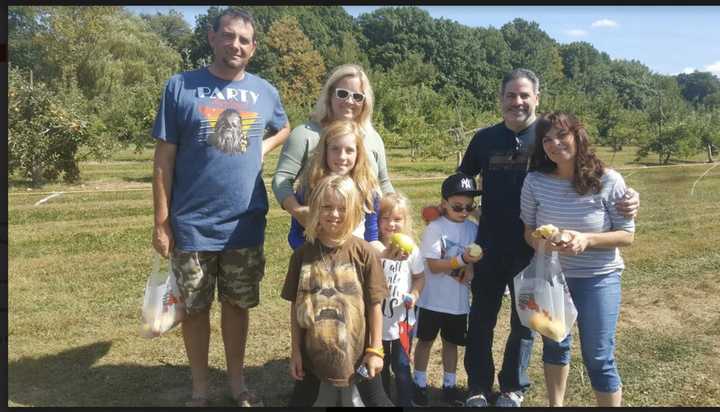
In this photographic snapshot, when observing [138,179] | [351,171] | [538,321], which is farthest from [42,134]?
[538,321]

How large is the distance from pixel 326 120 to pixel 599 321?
1579 millimetres

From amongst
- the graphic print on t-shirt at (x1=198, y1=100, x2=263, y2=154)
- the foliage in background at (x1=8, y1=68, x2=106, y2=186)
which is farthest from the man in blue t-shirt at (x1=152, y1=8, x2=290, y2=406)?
the foliage in background at (x1=8, y1=68, x2=106, y2=186)

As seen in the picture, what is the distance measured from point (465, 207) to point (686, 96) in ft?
247

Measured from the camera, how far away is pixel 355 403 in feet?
9.20

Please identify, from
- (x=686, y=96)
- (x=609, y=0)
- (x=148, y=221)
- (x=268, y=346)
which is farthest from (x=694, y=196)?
(x=686, y=96)

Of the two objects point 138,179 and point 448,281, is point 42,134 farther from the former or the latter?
point 448,281

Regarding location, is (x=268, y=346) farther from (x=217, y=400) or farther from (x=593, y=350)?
(x=593, y=350)

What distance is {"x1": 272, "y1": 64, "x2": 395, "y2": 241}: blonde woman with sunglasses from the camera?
3.00 m

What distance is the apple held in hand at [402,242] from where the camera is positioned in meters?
2.93

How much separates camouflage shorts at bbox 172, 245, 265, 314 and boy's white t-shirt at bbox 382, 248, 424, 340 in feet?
2.26

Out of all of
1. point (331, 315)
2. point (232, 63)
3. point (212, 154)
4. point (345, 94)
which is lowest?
point (331, 315)

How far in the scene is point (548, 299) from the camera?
292 cm

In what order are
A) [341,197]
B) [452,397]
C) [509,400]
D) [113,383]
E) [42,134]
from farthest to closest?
[42,134]
[113,383]
[452,397]
[509,400]
[341,197]

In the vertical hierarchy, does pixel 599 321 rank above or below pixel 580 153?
below
